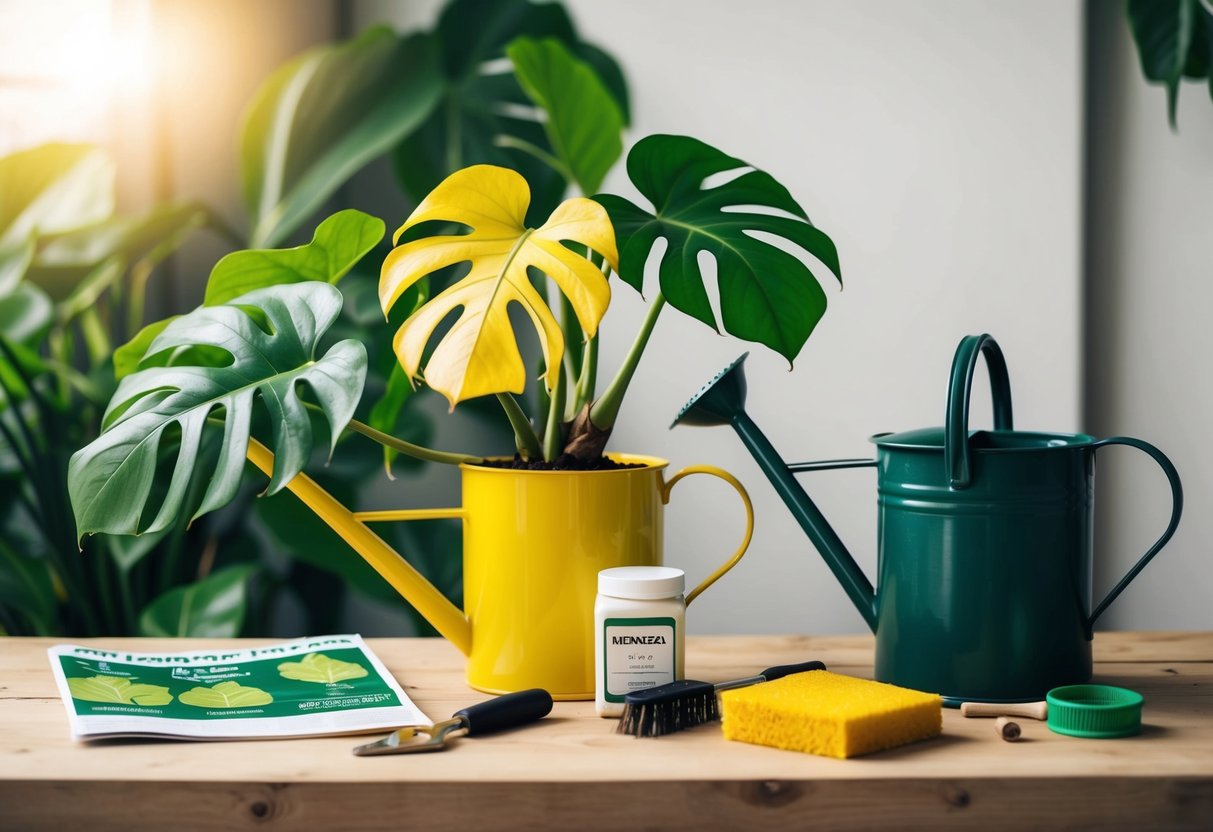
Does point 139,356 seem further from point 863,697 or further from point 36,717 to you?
point 863,697

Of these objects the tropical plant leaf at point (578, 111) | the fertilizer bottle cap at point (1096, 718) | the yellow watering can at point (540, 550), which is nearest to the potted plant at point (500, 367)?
the yellow watering can at point (540, 550)

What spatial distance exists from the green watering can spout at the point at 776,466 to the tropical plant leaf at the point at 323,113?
35.7 inches

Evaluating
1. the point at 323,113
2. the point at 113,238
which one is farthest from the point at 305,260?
the point at 323,113

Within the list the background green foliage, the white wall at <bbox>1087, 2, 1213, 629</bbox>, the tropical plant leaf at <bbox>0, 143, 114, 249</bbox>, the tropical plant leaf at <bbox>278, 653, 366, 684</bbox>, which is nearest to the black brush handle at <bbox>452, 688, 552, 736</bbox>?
the tropical plant leaf at <bbox>278, 653, 366, 684</bbox>

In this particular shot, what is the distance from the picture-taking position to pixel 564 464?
2.72ft

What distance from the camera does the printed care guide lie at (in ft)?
Result: 2.42

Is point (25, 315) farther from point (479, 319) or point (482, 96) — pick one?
point (479, 319)

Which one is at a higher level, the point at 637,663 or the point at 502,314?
the point at 502,314

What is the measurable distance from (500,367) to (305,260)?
0.97 feet

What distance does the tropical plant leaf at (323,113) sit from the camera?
5.31ft

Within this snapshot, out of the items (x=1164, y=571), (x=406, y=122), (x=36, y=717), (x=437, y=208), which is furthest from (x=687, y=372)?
(x=36, y=717)

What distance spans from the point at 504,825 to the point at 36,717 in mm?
369

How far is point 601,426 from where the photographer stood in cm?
84

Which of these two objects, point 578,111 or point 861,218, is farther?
point 861,218
